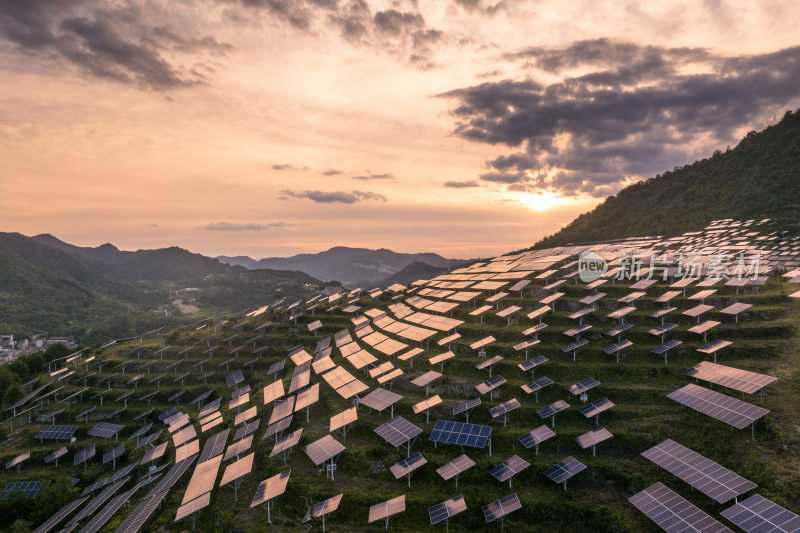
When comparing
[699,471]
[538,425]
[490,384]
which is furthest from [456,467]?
[699,471]

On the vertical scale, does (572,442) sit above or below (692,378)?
below

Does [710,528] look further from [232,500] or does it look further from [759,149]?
[759,149]

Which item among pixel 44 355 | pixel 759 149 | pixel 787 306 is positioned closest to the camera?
pixel 787 306

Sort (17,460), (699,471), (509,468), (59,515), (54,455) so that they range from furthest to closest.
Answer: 1. (54,455)
2. (17,460)
3. (59,515)
4. (509,468)
5. (699,471)

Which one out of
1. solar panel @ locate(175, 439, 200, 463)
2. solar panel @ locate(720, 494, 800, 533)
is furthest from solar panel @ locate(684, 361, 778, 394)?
solar panel @ locate(175, 439, 200, 463)

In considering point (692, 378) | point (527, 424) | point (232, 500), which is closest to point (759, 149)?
point (692, 378)

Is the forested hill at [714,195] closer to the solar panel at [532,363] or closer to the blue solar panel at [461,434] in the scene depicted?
the solar panel at [532,363]

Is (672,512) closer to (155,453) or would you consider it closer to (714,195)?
(155,453)
